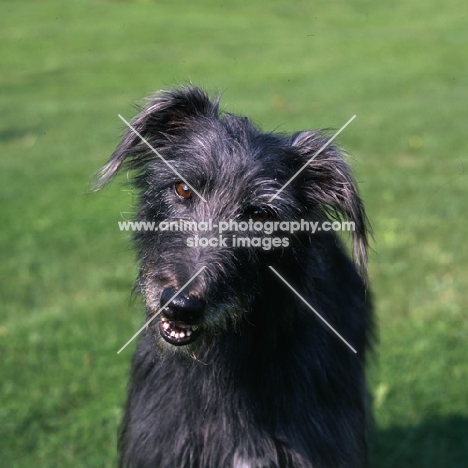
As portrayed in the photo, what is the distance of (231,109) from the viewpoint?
1570cm

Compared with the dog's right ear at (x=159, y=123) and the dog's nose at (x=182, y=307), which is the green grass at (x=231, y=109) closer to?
the dog's right ear at (x=159, y=123)

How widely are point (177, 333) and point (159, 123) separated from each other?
116 centimetres

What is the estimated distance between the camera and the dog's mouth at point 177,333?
10.1 ft

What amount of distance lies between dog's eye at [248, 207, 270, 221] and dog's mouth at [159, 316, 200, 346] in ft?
1.86

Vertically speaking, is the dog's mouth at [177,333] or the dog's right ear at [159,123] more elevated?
the dog's right ear at [159,123]

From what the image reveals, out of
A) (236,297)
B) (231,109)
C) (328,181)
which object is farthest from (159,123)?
Result: (231,109)

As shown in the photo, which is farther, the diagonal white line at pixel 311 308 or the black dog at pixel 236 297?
the diagonal white line at pixel 311 308

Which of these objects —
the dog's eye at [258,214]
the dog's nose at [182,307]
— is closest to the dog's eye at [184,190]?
the dog's eye at [258,214]

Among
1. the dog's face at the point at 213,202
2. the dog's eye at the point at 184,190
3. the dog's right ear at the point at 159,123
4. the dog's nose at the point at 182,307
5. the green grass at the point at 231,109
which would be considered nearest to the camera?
the dog's nose at the point at 182,307

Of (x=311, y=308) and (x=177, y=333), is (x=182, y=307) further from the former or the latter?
(x=311, y=308)

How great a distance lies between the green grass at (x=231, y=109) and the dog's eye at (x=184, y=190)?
0.86 metres

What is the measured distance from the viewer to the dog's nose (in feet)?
9.64

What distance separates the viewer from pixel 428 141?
14.9 meters

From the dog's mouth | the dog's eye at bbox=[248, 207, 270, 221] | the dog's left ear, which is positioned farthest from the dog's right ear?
the dog's mouth
